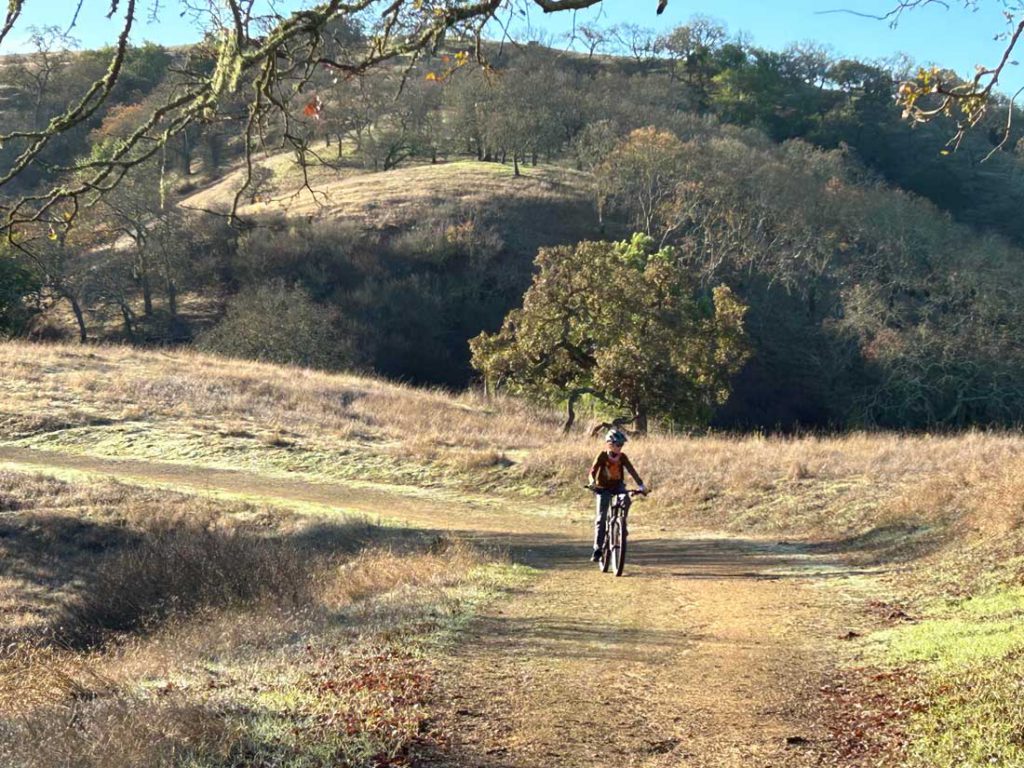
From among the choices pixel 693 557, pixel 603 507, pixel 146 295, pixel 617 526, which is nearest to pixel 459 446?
pixel 693 557

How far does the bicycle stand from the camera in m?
11.7

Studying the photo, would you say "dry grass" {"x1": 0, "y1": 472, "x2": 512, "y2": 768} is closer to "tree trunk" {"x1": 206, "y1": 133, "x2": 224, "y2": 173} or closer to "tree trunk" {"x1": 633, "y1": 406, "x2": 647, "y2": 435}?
"tree trunk" {"x1": 633, "y1": 406, "x2": 647, "y2": 435}

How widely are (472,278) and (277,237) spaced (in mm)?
13098

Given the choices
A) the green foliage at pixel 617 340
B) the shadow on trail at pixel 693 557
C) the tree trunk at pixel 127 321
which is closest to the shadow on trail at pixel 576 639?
the shadow on trail at pixel 693 557

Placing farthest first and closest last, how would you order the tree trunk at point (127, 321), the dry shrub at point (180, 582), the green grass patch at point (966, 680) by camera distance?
1. the tree trunk at point (127, 321)
2. the dry shrub at point (180, 582)
3. the green grass patch at point (966, 680)

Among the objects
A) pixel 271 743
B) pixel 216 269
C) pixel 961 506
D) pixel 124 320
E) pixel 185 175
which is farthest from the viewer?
pixel 185 175

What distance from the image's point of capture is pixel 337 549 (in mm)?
Result: 15570

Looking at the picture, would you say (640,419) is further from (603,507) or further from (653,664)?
(653,664)

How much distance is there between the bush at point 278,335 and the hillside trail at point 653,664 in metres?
36.0

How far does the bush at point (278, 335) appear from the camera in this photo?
1887 inches

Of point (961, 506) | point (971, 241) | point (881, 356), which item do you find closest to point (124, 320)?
point (881, 356)

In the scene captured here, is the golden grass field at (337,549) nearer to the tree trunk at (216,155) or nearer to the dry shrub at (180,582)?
the dry shrub at (180,582)

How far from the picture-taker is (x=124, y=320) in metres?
56.3

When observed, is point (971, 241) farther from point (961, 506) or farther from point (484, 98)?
point (961, 506)
